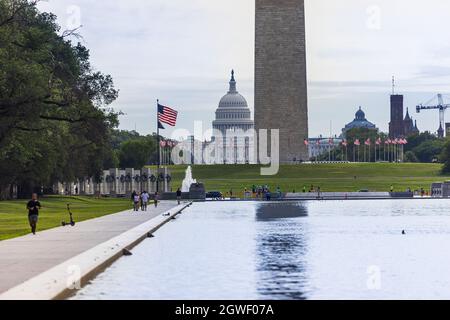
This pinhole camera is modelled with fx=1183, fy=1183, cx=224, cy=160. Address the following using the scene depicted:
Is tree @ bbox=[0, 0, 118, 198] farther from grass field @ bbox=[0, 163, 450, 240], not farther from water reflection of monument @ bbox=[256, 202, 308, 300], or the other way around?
grass field @ bbox=[0, 163, 450, 240]

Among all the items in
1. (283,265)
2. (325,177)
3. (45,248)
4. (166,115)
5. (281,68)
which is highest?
(281,68)

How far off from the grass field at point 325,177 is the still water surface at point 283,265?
96815 mm

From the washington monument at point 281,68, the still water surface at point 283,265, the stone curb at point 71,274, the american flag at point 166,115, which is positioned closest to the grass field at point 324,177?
the washington monument at point 281,68

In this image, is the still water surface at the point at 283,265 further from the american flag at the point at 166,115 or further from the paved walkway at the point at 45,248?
the american flag at the point at 166,115

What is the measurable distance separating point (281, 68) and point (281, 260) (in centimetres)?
13907

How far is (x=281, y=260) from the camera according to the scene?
32250 mm

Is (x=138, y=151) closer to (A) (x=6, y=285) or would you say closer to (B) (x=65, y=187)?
(B) (x=65, y=187)

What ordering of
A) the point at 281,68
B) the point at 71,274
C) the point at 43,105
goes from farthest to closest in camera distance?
the point at 281,68
the point at 43,105
the point at 71,274

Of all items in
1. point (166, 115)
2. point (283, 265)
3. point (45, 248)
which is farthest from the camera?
point (166, 115)

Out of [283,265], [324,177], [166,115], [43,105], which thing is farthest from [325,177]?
[283,265]

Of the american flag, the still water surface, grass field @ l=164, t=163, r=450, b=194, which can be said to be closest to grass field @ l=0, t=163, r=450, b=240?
grass field @ l=164, t=163, r=450, b=194

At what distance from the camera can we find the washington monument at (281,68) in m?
168

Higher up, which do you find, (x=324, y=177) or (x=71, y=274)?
(x=324, y=177)

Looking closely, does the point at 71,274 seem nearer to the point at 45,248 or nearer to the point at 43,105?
the point at 45,248
